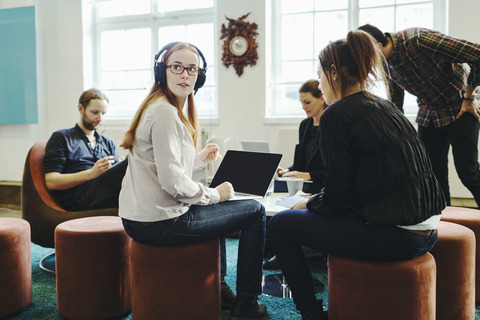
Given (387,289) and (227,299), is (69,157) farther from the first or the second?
(387,289)

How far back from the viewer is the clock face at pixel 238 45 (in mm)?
4320

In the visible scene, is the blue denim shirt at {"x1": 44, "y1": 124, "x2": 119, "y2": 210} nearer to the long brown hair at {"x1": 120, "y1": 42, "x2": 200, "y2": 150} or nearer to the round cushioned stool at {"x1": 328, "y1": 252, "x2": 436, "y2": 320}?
the long brown hair at {"x1": 120, "y1": 42, "x2": 200, "y2": 150}

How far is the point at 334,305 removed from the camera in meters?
1.42

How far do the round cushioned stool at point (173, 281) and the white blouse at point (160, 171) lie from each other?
14 cm

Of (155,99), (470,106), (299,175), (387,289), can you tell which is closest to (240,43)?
(299,175)

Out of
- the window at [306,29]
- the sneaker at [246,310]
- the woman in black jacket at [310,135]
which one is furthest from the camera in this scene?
the window at [306,29]

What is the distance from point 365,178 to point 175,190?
65 centimetres

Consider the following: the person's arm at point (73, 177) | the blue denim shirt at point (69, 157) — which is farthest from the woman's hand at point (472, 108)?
the blue denim shirt at point (69, 157)

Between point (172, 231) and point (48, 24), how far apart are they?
14.6 feet

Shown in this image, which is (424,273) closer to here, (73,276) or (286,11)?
(73,276)

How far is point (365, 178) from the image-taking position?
1350mm

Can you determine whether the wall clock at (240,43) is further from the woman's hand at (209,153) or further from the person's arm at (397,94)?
the woman's hand at (209,153)

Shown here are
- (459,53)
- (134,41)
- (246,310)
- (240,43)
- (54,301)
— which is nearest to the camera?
(246,310)

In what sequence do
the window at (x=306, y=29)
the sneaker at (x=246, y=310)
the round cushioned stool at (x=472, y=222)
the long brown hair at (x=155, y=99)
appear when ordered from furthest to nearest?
1. the window at (x=306, y=29)
2. the round cushioned stool at (x=472, y=222)
3. the sneaker at (x=246, y=310)
4. the long brown hair at (x=155, y=99)
